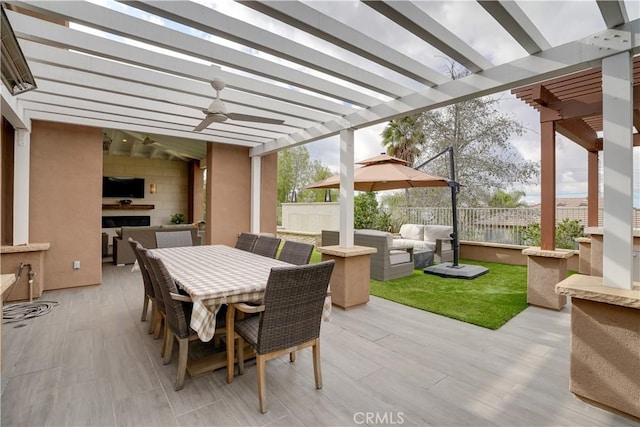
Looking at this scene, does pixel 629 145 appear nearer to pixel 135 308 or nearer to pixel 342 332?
pixel 342 332

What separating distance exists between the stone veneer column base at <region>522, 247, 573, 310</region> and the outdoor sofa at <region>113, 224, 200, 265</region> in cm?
625

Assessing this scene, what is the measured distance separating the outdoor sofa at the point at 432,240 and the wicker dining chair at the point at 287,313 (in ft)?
16.2

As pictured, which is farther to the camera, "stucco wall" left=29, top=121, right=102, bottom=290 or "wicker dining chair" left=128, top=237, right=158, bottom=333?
"stucco wall" left=29, top=121, right=102, bottom=290

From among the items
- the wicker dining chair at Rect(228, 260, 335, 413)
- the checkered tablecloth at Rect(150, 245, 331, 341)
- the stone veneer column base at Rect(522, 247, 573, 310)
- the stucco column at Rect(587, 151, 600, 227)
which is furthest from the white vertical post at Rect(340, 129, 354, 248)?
the stucco column at Rect(587, 151, 600, 227)

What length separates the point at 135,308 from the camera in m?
4.06

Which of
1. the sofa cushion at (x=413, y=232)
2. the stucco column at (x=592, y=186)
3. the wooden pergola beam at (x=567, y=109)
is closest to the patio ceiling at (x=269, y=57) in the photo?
the wooden pergola beam at (x=567, y=109)

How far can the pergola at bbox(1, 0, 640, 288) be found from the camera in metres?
2.13

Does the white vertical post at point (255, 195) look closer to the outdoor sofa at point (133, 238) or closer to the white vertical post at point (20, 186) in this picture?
the outdoor sofa at point (133, 238)

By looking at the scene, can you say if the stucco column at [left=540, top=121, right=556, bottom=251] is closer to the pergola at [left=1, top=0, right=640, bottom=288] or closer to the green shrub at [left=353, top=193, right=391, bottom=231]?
the pergola at [left=1, top=0, right=640, bottom=288]

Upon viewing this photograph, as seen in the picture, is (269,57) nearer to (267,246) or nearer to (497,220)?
(267,246)

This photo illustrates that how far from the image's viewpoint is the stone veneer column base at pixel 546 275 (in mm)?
3863

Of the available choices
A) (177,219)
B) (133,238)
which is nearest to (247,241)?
(133,238)

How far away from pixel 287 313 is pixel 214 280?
0.79 meters

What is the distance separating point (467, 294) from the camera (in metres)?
4.59
